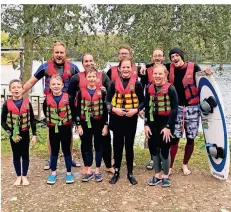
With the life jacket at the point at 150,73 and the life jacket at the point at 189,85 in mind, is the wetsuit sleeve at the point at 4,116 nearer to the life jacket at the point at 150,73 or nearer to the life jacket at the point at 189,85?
the life jacket at the point at 150,73

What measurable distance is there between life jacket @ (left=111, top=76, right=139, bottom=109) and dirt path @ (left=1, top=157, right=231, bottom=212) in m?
0.99

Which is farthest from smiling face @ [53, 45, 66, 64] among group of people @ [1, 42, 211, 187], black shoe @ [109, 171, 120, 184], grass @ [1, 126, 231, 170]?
grass @ [1, 126, 231, 170]

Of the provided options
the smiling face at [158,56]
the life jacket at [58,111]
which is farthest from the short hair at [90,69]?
the smiling face at [158,56]

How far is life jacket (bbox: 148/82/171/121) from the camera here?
13.8 feet

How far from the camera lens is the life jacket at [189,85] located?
175 inches

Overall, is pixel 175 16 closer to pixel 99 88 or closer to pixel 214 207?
pixel 99 88

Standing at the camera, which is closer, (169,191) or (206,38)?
(169,191)

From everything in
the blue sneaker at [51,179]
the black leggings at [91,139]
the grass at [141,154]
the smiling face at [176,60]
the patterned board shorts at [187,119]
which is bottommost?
the grass at [141,154]

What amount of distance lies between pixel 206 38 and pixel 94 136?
282cm

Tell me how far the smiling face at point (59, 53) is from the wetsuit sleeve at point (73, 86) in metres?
0.30

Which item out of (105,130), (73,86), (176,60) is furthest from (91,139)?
(176,60)

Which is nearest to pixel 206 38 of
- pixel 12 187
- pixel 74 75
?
pixel 74 75

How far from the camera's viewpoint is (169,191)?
14.2ft

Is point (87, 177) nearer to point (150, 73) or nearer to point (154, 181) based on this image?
point (154, 181)
